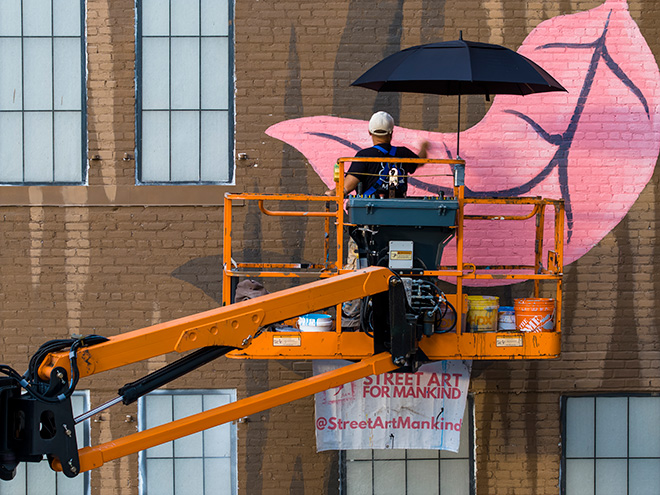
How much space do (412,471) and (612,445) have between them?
2106 millimetres

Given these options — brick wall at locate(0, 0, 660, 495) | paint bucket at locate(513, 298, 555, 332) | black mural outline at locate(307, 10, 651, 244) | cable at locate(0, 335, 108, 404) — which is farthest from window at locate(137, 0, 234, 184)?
cable at locate(0, 335, 108, 404)

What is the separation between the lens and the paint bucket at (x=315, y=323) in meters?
5.16

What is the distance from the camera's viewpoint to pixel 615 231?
7.09m

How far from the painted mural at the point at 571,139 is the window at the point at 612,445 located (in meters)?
1.61

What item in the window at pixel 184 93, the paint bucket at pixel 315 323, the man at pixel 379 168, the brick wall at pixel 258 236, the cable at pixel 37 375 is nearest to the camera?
the cable at pixel 37 375

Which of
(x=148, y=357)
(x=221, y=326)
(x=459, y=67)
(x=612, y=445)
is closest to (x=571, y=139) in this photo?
(x=459, y=67)

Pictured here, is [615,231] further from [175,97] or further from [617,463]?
[175,97]

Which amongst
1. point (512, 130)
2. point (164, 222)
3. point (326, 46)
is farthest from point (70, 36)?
point (512, 130)

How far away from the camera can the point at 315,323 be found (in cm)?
516

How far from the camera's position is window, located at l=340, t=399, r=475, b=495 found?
23.4 feet

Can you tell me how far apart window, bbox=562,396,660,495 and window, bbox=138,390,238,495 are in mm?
3518

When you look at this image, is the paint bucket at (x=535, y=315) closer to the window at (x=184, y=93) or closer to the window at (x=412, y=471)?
the window at (x=412, y=471)

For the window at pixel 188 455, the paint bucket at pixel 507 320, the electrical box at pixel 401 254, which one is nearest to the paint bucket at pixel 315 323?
the electrical box at pixel 401 254

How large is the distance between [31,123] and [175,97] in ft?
4.97
